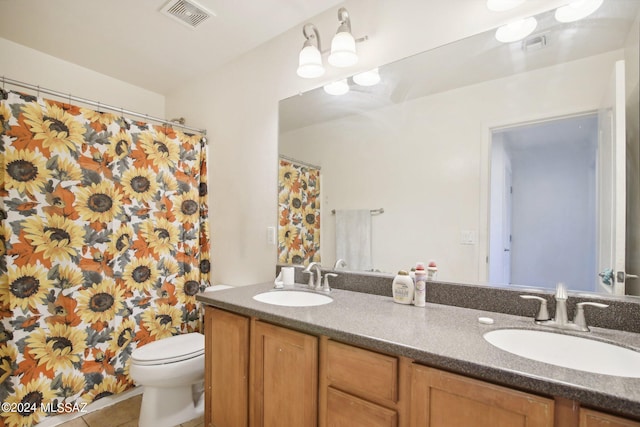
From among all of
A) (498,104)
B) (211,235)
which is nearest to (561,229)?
(498,104)

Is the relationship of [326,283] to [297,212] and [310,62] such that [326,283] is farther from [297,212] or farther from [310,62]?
[310,62]

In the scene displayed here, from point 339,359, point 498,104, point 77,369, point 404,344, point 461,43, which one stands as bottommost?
point 77,369

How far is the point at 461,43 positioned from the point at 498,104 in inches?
13.2

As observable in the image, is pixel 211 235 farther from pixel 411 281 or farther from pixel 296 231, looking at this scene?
pixel 411 281

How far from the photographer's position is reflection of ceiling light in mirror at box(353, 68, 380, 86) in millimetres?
1640

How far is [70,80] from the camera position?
2.37m

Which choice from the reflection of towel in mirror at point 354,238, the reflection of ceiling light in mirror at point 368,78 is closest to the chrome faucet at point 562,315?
the reflection of towel in mirror at point 354,238

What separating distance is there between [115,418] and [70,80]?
2437 mm

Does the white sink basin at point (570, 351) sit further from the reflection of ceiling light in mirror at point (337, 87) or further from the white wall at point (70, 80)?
the white wall at point (70, 80)

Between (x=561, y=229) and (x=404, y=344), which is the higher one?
(x=561, y=229)

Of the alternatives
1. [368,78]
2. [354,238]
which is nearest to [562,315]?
[354,238]

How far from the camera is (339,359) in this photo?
41.1 inches

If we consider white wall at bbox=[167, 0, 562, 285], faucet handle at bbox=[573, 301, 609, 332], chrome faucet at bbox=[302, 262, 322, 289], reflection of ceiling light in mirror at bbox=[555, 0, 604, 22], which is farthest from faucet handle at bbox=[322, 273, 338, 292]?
reflection of ceiling light in mirror at bbox=[555, 0, 604, 22]

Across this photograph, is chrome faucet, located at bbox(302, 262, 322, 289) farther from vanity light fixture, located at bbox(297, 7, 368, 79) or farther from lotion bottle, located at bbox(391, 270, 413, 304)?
vanity light fixture, located at bbox(297, 7, 368, 79)
